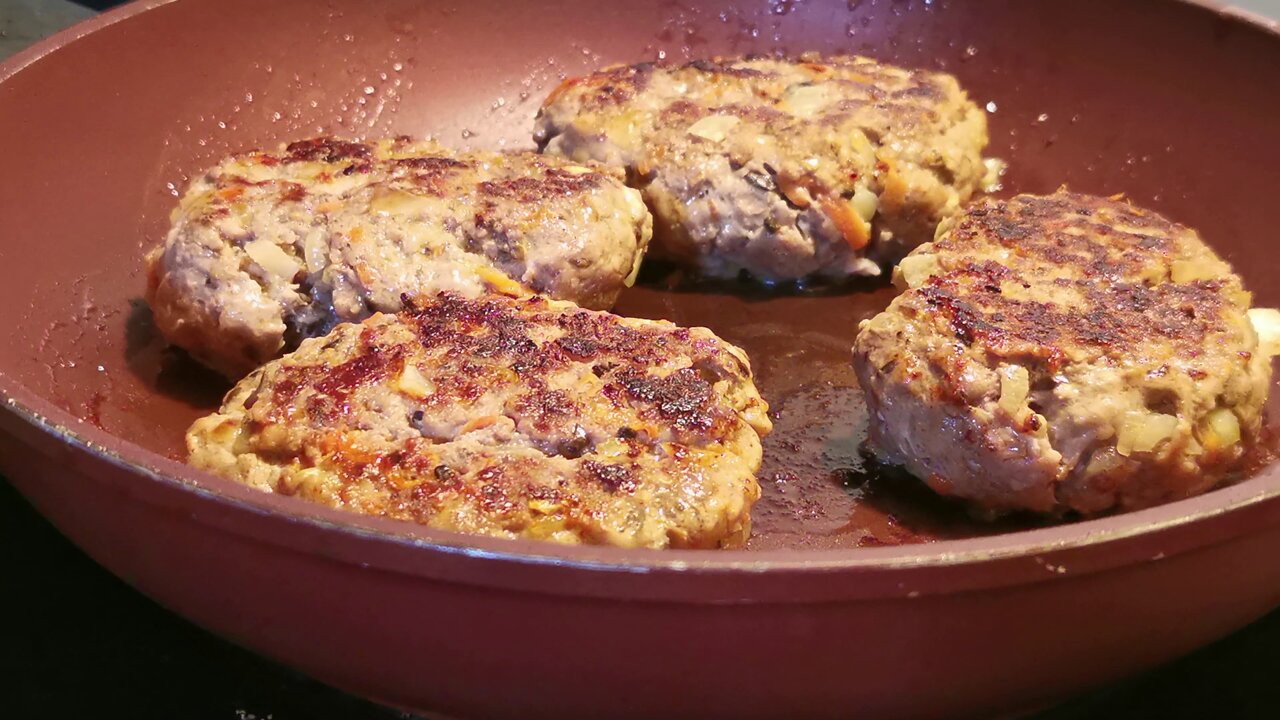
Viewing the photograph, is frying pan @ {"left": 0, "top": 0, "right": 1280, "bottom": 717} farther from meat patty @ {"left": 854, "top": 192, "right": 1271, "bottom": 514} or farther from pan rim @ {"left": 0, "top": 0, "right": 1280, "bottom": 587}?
meat patty @ {"left": 854, "top": 192, "right": 1271, "bottom": 514}

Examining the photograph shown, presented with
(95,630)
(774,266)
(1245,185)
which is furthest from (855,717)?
(1245,185)

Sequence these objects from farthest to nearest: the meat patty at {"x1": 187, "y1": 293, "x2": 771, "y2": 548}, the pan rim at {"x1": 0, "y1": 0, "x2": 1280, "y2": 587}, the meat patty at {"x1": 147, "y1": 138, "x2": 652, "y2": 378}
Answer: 1. the meat patty at {"x1": 147, "y1": 138, "x2": 652, "y2": 378}
2. the meat patty at {"x1": 187, "y1": 293, "x2": 771, "y2": 548}
3. the pan rim at {"x1": 0, "y1": 0, "x2": 1280, "y2": 587}

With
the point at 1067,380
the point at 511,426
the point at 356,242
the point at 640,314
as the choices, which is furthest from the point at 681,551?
the point at 640,314

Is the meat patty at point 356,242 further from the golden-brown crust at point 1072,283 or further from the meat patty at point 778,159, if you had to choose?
the golden-brown crust at point 1072,283

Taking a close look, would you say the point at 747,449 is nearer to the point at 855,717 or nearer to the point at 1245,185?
the point at 855,717

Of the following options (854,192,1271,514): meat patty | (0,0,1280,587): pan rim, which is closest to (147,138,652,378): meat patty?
(854,192,1271,514): meat patty

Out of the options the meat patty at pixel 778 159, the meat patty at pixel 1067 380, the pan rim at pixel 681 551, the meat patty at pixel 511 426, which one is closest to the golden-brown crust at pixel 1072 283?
the meat patty at pixel 1067 380
